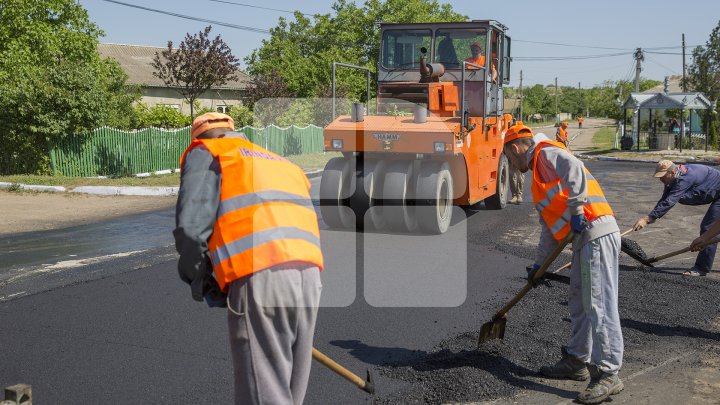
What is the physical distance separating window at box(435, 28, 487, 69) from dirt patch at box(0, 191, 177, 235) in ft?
18.7

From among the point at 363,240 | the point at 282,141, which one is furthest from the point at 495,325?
the point at 282,141

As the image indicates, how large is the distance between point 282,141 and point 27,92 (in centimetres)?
975

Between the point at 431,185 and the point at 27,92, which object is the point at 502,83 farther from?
the point at 27,92

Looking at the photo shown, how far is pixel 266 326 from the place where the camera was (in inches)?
Answer: 115

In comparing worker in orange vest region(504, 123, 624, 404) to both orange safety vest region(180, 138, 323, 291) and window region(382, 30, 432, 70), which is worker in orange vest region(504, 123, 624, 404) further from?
window region(382, 30, 432, 70)

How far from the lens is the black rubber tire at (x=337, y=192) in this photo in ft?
32.0

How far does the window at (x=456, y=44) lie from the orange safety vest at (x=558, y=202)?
22.2 ft

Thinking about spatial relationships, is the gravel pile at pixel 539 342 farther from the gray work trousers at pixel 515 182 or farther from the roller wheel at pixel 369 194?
the gray work trousers at pixel 515 182

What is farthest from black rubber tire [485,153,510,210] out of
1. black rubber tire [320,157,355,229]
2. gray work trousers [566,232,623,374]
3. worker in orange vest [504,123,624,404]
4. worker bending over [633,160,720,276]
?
gray work trousers [566,232,623,374]

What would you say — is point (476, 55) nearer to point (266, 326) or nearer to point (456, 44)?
point (456, 44)

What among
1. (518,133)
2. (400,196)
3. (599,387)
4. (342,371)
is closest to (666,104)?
(400,196)

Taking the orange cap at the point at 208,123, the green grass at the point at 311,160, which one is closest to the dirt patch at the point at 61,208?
the green grass at the point at 311,160

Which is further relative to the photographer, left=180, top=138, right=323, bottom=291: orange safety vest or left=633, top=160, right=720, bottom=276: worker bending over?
left=633, top=160, right=720, bottom=276: worker bending over

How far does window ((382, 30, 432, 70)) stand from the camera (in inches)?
448
